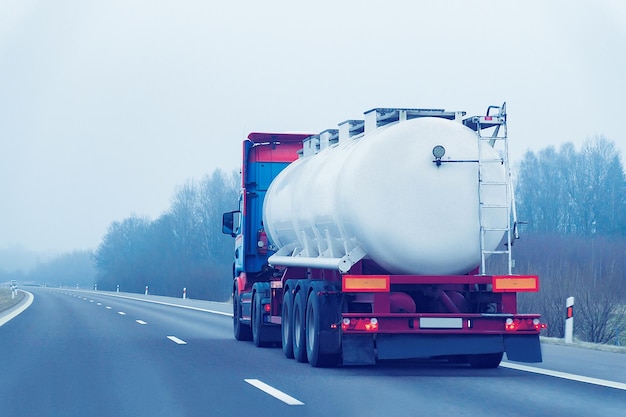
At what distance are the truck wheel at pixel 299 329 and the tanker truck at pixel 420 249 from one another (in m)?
0.20

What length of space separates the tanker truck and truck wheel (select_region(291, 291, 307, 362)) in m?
0.20

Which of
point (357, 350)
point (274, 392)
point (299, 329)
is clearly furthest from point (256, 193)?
point (274, 392)

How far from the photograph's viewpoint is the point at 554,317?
90.5ft

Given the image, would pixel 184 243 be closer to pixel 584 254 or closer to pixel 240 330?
pixel 584 254

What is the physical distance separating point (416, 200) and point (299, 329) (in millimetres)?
2915

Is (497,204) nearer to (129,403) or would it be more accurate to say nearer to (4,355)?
(129,403)

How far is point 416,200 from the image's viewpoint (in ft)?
38.7

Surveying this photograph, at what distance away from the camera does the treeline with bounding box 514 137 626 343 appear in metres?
27.0

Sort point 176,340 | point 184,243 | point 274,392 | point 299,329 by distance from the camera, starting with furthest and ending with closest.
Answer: point 184,243, point 176,340, point 299,329, point 274,392

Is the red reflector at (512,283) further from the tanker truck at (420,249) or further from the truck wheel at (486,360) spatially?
the truck wheel at (486,360)

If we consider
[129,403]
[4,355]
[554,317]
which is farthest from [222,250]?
[129,403]

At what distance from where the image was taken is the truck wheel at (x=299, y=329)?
13305mm

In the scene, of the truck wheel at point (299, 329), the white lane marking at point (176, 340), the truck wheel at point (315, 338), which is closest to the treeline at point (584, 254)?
the white lane marking at point (176, 340)

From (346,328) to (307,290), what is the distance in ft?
5.41
